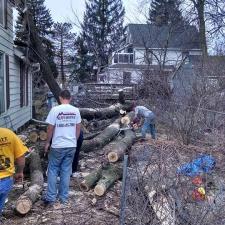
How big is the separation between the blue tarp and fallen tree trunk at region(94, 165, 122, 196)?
2382 mm

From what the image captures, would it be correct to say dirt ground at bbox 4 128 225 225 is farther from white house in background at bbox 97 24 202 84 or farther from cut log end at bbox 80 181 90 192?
white house in background at bbox 97 24 202 84

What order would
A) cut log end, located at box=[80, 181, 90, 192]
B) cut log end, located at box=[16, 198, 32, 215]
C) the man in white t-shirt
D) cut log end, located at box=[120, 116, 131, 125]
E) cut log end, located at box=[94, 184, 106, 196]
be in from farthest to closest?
cut log end, located at box=[120, 116, 131, 125]
cut log end, located at box=[80, 181, 90, 192]
cut log end, located at box=[94, 184, 106, 196]
the man in white t-shirt
cut log end, located at box=[16, 198, 32, 215]

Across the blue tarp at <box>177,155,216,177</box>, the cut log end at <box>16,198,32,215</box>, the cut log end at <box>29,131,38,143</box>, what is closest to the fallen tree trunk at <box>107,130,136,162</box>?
the cut log end at <box>29,131,38,143</box>

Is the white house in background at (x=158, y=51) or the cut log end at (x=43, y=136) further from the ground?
the white house in background at (x=158, y=51)

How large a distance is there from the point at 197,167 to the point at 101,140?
6.93 m

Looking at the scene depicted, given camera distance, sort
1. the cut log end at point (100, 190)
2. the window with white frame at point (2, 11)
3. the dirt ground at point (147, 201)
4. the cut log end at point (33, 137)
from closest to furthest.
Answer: the dirt ground at point (147, 201)
the cut log end at point (100, 190)
the cut log end at point (33, 137)
the window with white frame at point (2, 11)

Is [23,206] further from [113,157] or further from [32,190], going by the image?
[113,157]

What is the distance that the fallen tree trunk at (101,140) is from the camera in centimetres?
1090

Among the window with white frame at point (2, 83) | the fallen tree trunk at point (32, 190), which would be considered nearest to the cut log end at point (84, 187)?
the fallen tree trunk at point (32, 190)

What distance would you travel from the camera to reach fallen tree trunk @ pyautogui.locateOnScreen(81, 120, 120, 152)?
10898 millimetres

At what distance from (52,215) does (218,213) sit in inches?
109

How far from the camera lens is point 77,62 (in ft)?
178

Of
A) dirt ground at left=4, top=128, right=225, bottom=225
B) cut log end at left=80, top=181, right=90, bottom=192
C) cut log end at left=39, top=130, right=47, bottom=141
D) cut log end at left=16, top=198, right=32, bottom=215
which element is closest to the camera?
dirt ground at left=4, top=128, right=225, bottom=225

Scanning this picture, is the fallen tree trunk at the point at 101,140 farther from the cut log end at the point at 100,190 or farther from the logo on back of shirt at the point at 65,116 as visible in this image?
the logo on back of shirt at the point at 65,116
